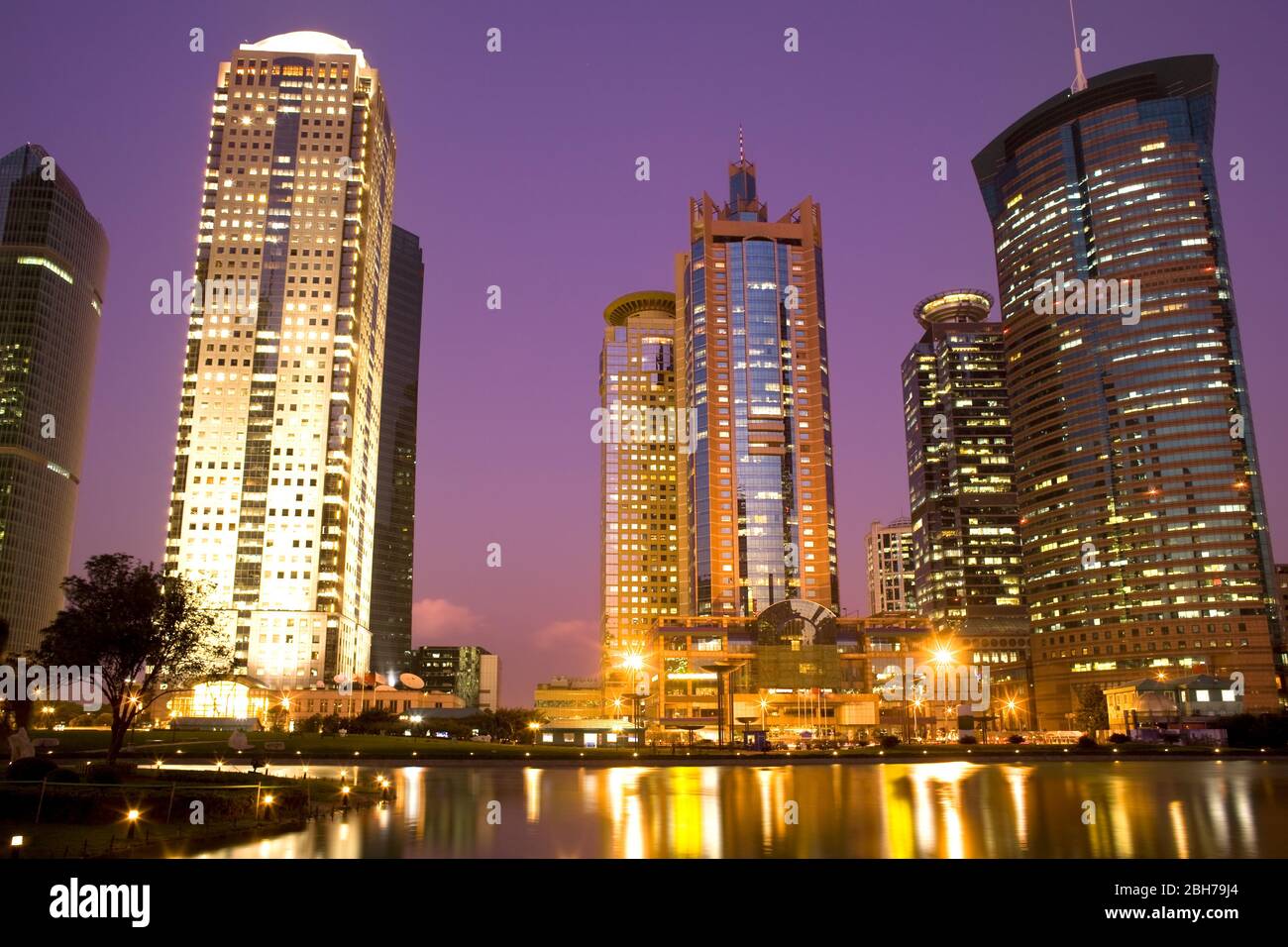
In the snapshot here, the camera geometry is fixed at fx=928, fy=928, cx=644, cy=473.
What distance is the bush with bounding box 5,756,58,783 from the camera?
1393 inches

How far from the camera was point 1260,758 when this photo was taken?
89938 mm

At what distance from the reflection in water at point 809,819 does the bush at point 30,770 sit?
11081 millimetres

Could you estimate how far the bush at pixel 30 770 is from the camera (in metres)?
35.4

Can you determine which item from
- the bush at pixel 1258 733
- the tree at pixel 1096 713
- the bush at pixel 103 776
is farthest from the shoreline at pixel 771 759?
the tree at pixel 1096 713

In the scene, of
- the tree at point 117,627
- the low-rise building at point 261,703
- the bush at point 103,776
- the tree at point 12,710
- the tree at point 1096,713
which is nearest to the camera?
the bush at point 103,776

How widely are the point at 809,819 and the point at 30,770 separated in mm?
29635

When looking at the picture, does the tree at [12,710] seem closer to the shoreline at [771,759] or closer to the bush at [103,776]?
the shoreline at [771,759]

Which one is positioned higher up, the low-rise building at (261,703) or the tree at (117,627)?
the tree at (117,627)

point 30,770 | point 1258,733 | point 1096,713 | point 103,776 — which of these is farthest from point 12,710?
point 1096,713

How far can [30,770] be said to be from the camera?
1398 inches

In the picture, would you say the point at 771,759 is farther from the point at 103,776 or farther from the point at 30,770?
the point at 30,770
